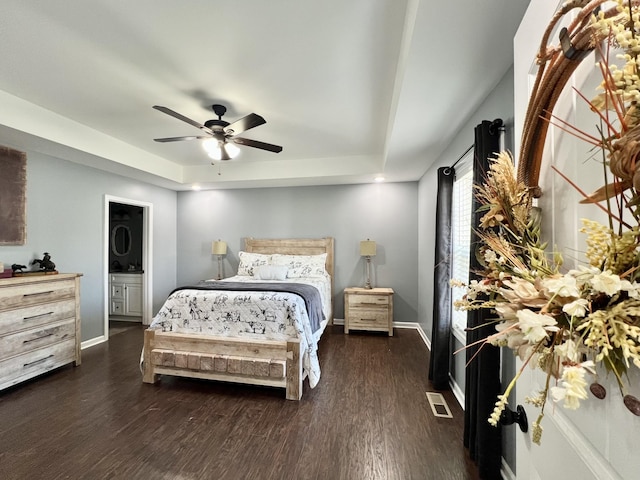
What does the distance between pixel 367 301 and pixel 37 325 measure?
3.82 metres

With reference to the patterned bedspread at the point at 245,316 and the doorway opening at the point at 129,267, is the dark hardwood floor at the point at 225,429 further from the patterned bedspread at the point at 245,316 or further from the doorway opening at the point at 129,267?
the doorway opening at the point at 129,267

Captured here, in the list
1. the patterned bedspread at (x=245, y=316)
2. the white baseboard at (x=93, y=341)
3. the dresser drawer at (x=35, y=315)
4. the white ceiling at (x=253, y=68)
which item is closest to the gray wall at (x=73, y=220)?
the white baseboard at (x=93, y=341)

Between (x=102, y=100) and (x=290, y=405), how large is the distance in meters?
3.23

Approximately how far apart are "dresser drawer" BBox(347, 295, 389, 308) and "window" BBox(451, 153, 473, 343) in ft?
5.05

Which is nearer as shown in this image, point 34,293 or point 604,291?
point 604,291

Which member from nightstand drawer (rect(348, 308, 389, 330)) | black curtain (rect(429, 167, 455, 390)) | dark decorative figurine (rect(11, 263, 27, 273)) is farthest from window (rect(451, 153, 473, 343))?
dark decorative figurine (rect(11, 263, 27, 273))

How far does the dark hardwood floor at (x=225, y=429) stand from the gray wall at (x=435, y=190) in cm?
36

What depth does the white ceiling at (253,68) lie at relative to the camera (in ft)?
5.00

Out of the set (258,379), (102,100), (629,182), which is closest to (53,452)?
(258,379)

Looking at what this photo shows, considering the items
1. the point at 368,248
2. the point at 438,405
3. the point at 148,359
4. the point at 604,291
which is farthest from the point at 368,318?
the point at 604,291

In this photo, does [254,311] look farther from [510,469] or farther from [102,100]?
[102,100]

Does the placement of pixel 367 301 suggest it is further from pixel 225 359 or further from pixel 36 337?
pixel 36 337

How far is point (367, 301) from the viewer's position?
13.7 feet

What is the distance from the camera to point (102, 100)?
254cm
